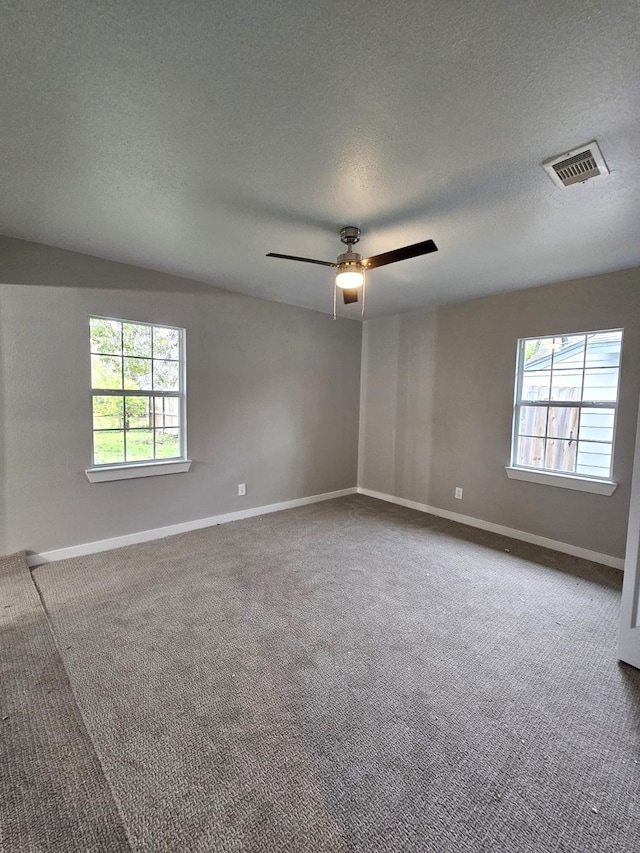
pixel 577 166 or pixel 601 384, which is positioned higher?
pixel 577 166

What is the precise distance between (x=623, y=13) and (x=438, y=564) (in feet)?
10.2

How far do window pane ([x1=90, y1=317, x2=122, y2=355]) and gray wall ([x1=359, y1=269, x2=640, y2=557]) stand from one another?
3.13 meters

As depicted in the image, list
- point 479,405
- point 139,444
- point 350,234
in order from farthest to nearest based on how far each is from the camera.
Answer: point 479,405
point 139,444
point 350,234

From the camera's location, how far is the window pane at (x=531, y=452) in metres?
3.58

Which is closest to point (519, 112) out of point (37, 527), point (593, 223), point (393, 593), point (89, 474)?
point (593, 223)

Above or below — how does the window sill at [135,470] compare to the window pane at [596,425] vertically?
below


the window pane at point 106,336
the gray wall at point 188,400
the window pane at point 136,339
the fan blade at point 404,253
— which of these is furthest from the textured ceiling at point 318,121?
the window pane at point 136,339

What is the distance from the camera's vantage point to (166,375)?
3527 mm

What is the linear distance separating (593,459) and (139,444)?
412 cm

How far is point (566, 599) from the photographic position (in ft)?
8.42

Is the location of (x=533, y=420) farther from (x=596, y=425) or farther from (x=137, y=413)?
(x=137, y=413)

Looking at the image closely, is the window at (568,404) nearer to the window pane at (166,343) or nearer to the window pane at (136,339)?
the window pane at (166,343)

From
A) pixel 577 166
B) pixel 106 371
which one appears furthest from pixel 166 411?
pixel 577 166

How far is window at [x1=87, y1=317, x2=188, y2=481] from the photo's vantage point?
3.15 metres
